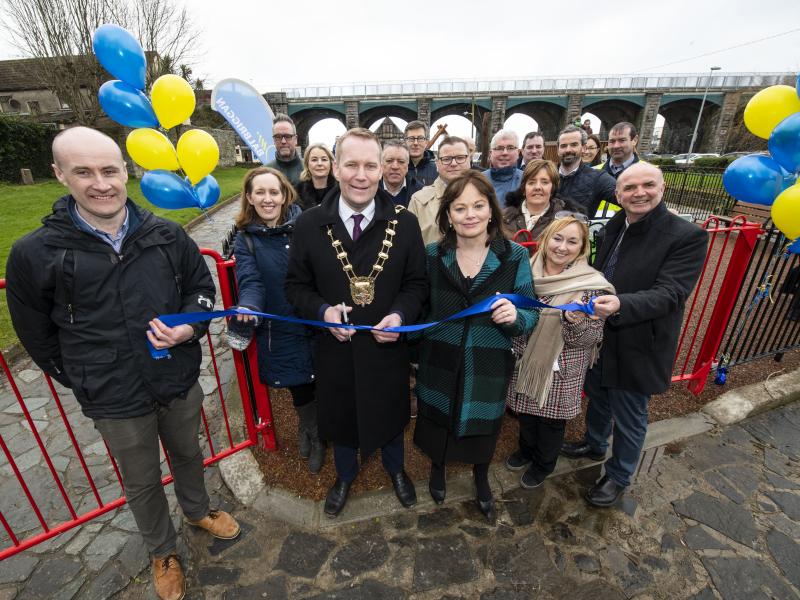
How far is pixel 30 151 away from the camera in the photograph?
19938 millimetres

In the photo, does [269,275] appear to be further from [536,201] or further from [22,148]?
[22,148]

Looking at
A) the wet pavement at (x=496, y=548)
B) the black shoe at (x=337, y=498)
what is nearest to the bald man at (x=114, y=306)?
the wet pavement at (x=496, y=548)

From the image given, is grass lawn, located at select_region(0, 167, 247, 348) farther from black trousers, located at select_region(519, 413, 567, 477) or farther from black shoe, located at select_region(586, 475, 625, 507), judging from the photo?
black shoe, located at select_region(586, 475, 625, 507)

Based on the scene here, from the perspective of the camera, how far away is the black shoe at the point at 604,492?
284 centimetres

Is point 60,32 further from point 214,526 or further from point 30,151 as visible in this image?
point 214,526

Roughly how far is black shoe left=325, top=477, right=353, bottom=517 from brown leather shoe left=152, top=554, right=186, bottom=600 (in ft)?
3.06

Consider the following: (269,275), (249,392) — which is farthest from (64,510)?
(269,275)

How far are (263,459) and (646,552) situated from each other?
2.86 meters

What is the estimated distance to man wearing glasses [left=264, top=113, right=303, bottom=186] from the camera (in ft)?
15.6

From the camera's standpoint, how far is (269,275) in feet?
9.00

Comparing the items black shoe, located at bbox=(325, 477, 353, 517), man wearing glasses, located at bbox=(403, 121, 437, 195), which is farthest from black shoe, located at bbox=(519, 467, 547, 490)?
man wearing glasses, located at bbox=(403, 121, 437, 195)

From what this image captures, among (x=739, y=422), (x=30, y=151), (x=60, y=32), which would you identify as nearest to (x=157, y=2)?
(x=60, y=32)

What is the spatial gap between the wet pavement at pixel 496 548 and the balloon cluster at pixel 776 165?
2.07m

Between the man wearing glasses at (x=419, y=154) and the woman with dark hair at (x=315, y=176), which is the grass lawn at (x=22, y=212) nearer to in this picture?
the woman with dark hair at (x=315, y=176)
